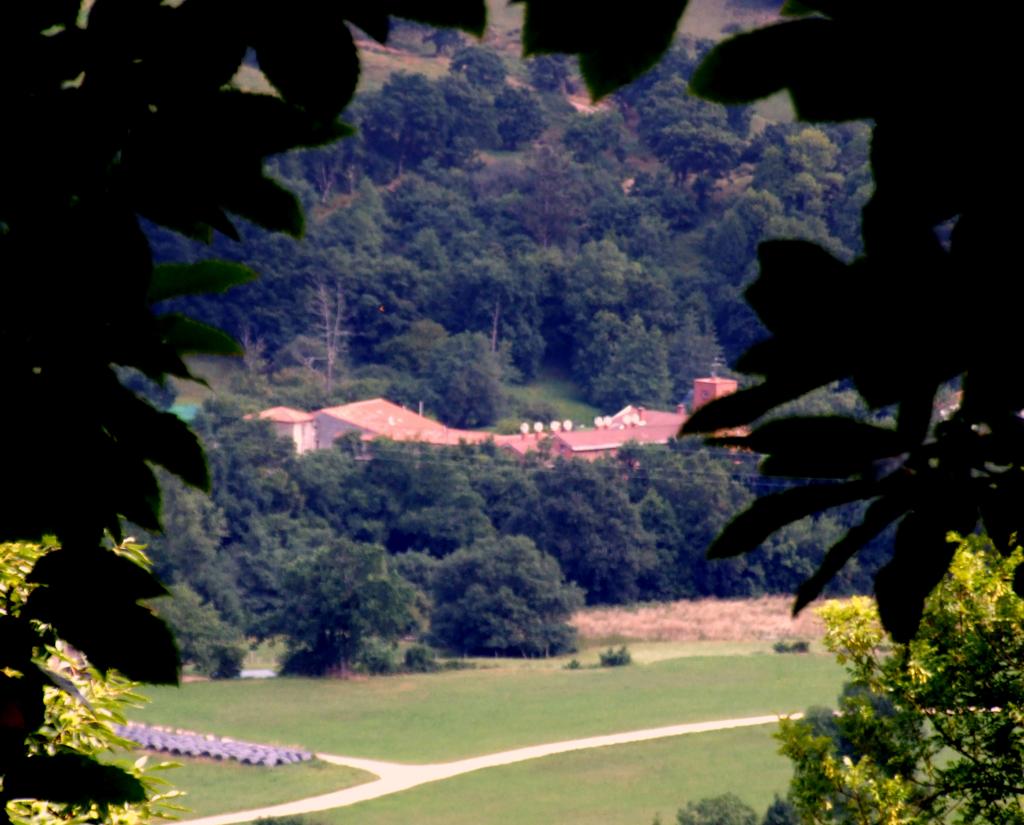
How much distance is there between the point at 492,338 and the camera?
90.8 ft

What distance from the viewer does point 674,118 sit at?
1195 inches

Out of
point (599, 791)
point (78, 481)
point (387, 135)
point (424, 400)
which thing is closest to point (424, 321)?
point (424, 400)

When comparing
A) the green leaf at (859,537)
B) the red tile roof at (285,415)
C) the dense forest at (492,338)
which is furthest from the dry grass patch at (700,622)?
the green leaf at (859,537)

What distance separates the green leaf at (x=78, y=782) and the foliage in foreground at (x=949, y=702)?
10.1 ft

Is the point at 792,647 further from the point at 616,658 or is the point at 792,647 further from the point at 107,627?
the point at 107,627

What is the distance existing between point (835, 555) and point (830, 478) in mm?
29

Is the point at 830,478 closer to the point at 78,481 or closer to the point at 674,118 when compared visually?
the point at 78,481

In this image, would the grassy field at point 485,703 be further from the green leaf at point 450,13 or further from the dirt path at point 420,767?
the green leaf at point 450,13

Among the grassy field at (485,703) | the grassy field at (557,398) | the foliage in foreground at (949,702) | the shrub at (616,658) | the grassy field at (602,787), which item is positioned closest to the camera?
the foliage in foreground at (949,702)

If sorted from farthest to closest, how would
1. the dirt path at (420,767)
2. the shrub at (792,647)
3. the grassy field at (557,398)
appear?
the grassy field at (557,398) → the shrub at (792,647) → the dirt path at (420,767)

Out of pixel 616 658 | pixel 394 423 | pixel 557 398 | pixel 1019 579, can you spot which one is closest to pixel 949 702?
pixel 1019 579

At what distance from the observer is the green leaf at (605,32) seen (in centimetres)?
48

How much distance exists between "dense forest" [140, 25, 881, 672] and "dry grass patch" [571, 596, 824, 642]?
0.32m

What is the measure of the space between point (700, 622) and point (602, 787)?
719 centimetres
